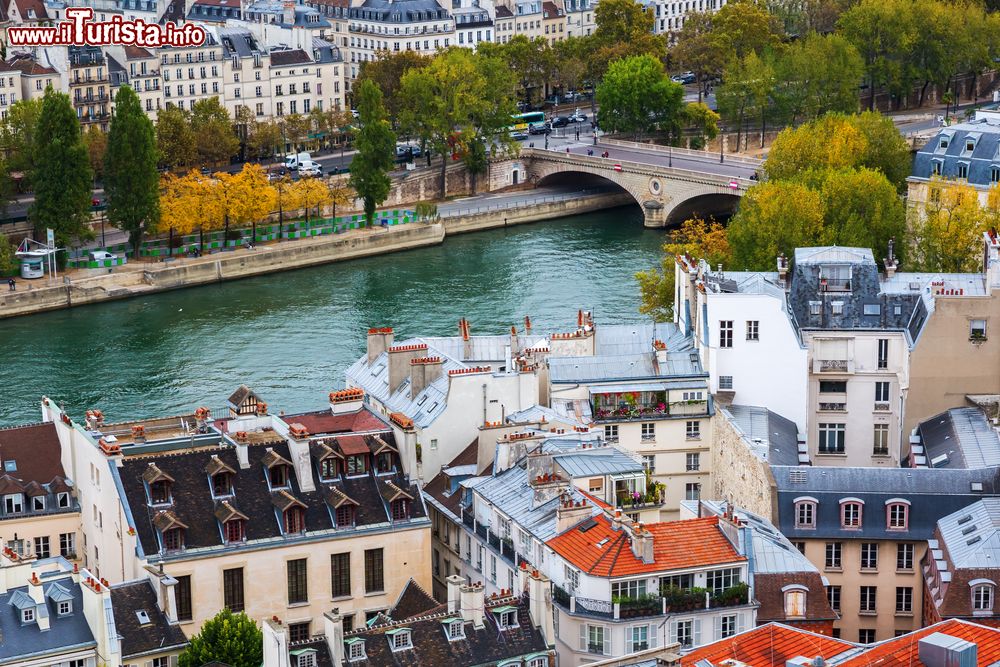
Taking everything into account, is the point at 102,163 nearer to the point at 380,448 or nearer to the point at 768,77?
the point at 768,77

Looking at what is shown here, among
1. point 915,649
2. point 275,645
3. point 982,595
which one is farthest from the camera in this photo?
point 982,595

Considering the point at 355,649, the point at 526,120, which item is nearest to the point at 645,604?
the point at 355,649

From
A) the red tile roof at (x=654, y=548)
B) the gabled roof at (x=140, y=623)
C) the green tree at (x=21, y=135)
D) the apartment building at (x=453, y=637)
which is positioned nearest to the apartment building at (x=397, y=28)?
the green tree at (x=21, y=135)

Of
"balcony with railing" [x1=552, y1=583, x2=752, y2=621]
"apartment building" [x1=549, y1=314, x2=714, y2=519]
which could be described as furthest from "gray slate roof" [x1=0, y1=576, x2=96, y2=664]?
"apartment building" [x1=549, y1=314, x2=714, y2=519]

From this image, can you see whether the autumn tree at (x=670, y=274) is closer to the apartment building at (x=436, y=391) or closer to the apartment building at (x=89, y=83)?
the apartment building at (x=436, y=391)

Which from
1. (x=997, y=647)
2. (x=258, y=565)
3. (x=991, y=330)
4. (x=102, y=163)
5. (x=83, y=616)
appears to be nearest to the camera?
(x=997, y=647)

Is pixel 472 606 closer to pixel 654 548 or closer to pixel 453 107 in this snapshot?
pixel 654 548

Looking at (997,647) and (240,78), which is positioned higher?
(240,78)

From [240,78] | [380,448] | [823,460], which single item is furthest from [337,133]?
[380,448]
